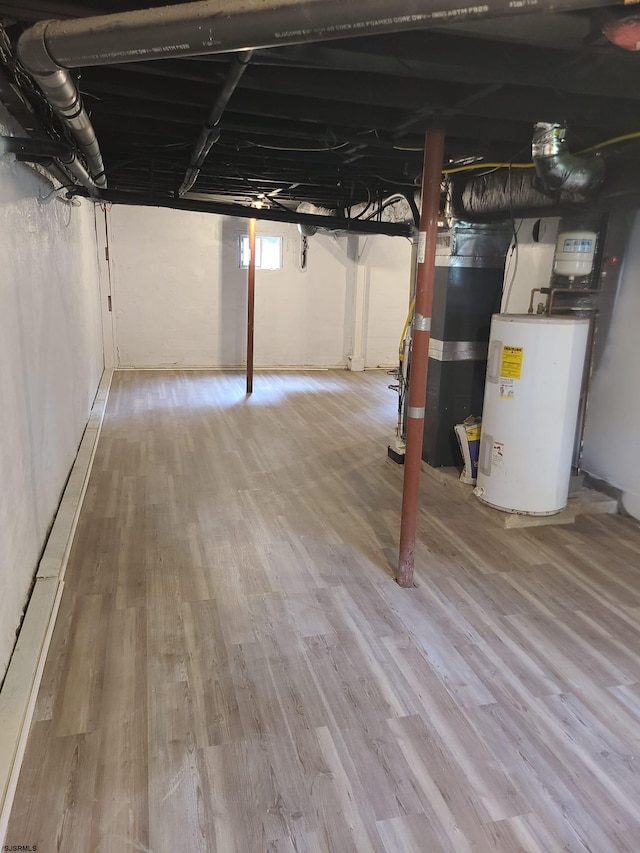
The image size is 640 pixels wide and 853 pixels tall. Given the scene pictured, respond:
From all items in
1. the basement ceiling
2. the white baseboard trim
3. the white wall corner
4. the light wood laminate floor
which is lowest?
the light wood laminate floor

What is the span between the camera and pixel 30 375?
252 centimetres

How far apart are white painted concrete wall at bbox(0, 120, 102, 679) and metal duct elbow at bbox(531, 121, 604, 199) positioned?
7.35 ft

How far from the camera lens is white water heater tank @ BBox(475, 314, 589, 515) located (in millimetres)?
3238

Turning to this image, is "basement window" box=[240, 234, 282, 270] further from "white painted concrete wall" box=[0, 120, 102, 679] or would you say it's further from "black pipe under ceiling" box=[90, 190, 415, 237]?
"white painted concrete wall" box=[0, 120, 102, 679]

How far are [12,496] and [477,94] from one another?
2.31 meters

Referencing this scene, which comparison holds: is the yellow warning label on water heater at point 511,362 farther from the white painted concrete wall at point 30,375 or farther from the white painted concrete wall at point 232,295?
the white painted concrete wall at point 232,295

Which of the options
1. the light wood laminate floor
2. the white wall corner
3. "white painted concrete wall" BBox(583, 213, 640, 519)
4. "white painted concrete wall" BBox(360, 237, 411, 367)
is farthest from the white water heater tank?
the white wall corner

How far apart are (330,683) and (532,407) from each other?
1.98 m

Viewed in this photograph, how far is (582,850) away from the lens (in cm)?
148

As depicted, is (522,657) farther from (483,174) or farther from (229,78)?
(483,174)

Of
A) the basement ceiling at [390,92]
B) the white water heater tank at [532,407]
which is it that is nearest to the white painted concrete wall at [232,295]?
the basement ceiling at [390,92]

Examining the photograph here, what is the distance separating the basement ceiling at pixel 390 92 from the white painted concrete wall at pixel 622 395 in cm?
92

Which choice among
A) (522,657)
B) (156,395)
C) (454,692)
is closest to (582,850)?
(454,692)

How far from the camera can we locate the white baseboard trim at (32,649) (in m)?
1.61
